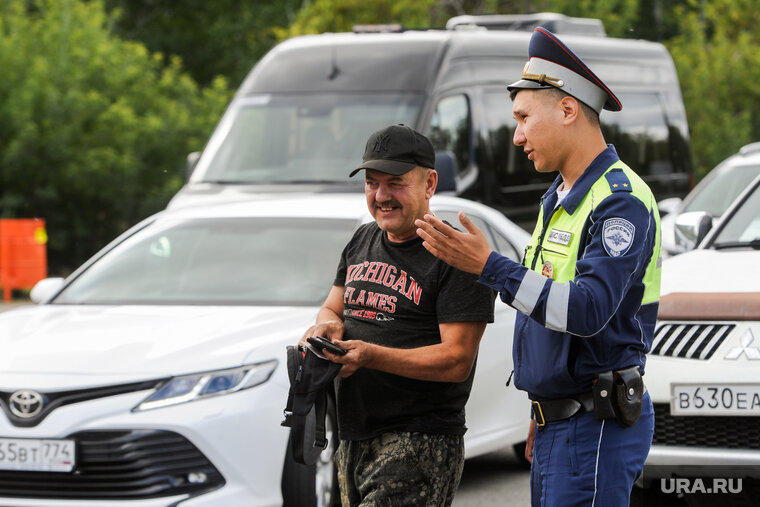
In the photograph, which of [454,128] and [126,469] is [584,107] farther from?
[454,128]

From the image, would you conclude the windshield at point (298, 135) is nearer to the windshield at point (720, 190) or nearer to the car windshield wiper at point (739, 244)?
the windshield at point (720, 190)

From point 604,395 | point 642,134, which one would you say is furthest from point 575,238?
point 642,134

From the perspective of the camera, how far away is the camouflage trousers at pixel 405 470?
3.71 meters

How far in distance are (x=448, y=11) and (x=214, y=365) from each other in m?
26.0

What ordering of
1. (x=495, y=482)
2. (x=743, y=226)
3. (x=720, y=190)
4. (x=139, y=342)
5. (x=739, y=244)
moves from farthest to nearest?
(x=720, y=190)
(x=495, y=482)
(x=743, y=226)
(x=739, y=244)
(x=139, y=342)

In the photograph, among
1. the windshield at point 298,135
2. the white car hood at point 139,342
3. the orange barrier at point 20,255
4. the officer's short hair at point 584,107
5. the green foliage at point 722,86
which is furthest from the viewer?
the green foliage at point 722,86

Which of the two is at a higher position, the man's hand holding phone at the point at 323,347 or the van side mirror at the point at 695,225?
the man's hand holding phone at the point at 323,347

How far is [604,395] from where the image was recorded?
10.8 ft

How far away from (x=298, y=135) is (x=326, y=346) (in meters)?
7.47

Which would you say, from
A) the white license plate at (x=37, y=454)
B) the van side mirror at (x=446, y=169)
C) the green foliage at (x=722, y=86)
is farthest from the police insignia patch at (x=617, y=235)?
the green foliage at (x=722, y=86)

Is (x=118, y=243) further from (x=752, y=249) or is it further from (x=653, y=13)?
(x=653, y=13)

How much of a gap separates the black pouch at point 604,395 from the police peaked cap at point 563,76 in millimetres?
668

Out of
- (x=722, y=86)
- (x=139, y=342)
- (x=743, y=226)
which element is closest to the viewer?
(x=139, y=342)

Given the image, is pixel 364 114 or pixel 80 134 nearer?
pixel 364 114
